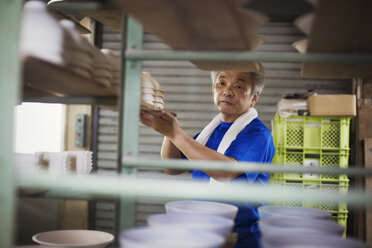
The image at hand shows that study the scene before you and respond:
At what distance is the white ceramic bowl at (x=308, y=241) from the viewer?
47.1 inches

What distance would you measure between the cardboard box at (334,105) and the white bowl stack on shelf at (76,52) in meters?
3.22

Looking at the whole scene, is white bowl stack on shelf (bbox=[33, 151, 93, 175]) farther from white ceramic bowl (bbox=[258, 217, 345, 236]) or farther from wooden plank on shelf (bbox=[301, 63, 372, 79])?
wooden plank on shelf (bbox=[301, 63, 372, 79])

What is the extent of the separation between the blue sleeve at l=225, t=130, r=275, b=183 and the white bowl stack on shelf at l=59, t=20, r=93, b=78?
1.43 meters

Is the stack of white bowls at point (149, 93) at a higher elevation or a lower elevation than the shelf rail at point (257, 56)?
lower

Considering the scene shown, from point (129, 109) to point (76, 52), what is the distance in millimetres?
359

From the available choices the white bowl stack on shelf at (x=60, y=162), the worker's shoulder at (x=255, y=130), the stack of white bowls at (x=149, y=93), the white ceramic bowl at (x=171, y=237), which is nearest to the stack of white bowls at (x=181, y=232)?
the white ceramic bowl at (x=171, y=237)

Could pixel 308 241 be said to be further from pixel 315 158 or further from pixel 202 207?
pixel 315 158

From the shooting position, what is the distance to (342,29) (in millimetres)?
1269

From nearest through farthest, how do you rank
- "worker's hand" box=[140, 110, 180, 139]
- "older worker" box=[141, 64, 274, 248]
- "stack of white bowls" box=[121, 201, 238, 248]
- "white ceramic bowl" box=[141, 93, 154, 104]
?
1. "stack of white bowls" box=[121, 201, 238, 248]
2. "white ceramic bowl" box=[141, 93, 154, 104]
3. "worker's hand" box=[140, 110, 180, 139]
4. "older worker" box=[141, 64, 274, 248]

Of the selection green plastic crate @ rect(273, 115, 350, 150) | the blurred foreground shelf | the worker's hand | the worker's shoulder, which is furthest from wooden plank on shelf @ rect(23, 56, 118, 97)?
green plastic crate @ rect(273, 115, 350, 150)

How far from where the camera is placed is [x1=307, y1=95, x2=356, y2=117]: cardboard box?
4055 millimetres

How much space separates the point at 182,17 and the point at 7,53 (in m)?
0.61

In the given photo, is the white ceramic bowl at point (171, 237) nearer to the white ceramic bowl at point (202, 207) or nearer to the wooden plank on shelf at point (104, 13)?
the white ceramic bowl at point (202, 207)

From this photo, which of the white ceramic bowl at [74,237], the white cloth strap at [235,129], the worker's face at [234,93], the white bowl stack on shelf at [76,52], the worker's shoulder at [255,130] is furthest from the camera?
the worker's face at [234,93]
